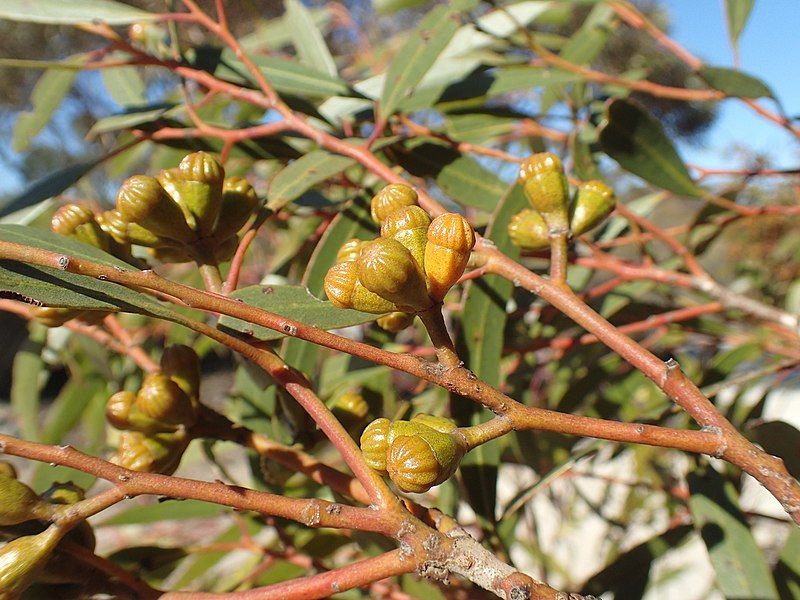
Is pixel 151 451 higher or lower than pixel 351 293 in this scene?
lower

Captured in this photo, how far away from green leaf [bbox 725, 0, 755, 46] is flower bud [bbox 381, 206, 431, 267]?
85 cm

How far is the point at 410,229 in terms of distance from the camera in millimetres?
438

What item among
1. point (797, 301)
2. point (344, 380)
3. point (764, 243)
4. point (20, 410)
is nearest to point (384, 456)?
point (344, 380)

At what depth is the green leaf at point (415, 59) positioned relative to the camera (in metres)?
0.84

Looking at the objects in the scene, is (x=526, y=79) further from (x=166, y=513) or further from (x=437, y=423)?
(x=166, y=513)

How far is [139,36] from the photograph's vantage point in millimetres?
985

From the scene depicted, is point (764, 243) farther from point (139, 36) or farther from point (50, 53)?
point (50, 53)

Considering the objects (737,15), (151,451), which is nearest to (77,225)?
(151,451)

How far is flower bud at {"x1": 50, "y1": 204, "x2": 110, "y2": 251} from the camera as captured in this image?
54 centimetres

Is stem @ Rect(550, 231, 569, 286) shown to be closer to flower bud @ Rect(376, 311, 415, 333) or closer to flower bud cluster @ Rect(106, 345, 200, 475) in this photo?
flower bud @ Rect(376, 311, 415, 333)

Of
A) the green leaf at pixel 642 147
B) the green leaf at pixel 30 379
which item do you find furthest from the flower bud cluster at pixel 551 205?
the green leaf at pixel 30 379

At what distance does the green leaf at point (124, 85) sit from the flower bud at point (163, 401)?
73cm

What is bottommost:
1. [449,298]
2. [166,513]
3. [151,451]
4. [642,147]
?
[166,513]

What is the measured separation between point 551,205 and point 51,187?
65 centimetres
